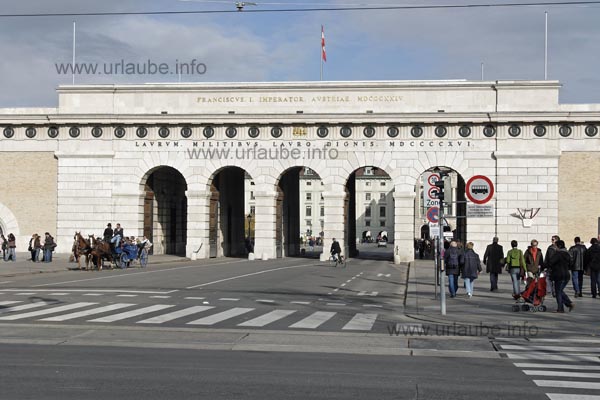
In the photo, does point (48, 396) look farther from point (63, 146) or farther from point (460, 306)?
point (63, 146)

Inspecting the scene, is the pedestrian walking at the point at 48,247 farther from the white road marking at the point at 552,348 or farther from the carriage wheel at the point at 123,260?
the white road marking at the point at 552,348

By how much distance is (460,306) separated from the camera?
23797 mm

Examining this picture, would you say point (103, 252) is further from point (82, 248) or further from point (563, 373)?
point (563, 373)

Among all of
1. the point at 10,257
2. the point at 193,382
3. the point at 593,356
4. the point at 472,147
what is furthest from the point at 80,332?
the point at 472,147

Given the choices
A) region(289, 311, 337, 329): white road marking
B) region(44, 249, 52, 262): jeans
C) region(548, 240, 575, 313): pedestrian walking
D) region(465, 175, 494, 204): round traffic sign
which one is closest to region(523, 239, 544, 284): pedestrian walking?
region(548, 240, 575, 313): pedestrian walking

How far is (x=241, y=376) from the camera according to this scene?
11867 mm

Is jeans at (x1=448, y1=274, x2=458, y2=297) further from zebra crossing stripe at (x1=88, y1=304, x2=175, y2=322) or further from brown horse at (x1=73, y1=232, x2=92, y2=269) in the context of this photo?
brown horse at (x1=73, y1=232, x2=92, y2=269)

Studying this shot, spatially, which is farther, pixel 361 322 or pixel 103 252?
pixel 103 252

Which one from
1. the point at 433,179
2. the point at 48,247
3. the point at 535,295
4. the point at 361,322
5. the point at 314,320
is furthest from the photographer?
the point at 48,247

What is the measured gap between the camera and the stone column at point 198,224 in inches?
2249

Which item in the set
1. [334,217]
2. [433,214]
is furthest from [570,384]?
[334,217]

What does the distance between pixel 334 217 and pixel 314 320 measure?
36814 millimetres

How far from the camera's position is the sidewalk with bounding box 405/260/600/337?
1867cm

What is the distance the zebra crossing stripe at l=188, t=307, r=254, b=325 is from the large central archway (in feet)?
122
